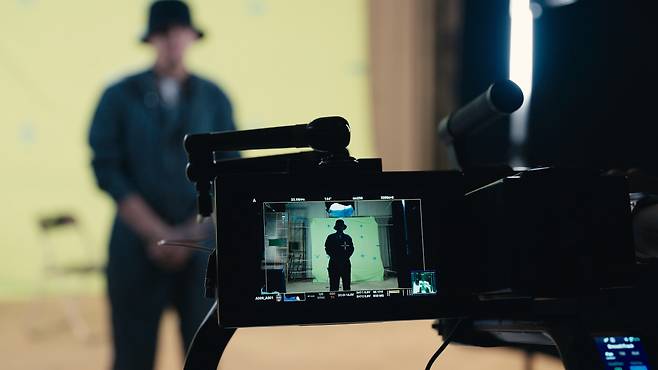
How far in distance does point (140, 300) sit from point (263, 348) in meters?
1.32

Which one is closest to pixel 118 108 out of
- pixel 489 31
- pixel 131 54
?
pixel 131 54

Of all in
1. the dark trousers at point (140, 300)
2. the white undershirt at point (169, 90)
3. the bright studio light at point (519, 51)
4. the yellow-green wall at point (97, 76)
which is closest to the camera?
the dark trousers at point (140, 300)

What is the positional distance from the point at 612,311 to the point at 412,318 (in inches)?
10.7

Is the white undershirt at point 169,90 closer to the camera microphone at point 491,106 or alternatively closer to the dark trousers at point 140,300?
the dark trousers at point 140,300

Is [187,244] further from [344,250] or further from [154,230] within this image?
[154,230]

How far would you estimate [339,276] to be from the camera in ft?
2.20

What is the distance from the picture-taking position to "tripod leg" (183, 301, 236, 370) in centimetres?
71

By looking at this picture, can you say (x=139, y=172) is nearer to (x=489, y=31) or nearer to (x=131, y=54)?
(x=131, y=54)

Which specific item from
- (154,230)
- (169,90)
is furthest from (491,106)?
(169,90)

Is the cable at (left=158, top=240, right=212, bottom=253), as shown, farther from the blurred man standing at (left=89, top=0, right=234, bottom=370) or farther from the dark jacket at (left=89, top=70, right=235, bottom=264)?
the dark jacket at (left=89, top=70, right=235, bottom=264)

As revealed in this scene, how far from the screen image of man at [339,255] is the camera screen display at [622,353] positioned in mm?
279

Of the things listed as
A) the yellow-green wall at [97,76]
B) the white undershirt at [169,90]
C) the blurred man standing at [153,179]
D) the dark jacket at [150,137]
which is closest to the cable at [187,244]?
the blurred man standing at [153,179]

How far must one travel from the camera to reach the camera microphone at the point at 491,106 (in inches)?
28.4

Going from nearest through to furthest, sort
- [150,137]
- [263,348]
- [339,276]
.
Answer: [339,276] → [150,137] → [263,348]
